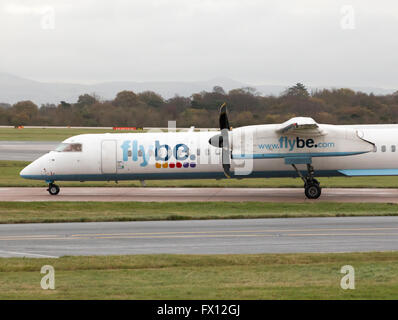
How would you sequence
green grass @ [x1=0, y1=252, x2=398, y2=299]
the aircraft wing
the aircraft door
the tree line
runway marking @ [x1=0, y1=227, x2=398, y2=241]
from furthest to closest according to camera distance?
the tree line < the aircraft door < the aircraft wing < runway marking @ [x1=0, y1=227, x2=398, y2=241] < green grass @ [x1=0, y1=252, x2=398, y2=299]

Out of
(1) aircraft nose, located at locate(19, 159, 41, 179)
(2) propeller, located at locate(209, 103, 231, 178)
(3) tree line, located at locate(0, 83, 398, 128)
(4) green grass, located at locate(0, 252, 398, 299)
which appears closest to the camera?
(4) green grass, located at locate(0, 252, 398, 299)

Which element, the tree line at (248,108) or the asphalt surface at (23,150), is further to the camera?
the asphalt surface at (23,150)

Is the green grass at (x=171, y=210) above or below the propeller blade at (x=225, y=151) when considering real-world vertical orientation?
A: below

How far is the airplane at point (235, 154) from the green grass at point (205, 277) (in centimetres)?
1203

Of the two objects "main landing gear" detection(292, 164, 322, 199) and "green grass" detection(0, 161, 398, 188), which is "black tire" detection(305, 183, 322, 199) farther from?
"green grass" detection(0, 161, 398, 188)

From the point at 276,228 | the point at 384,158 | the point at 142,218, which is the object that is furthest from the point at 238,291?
the point at 384,158

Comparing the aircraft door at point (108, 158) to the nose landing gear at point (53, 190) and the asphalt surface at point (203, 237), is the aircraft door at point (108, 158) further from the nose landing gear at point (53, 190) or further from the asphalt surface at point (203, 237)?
the asphalt surface at point (203, 237)

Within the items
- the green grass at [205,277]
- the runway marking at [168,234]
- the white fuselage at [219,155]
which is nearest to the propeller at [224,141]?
the white fuselage at [219,155]

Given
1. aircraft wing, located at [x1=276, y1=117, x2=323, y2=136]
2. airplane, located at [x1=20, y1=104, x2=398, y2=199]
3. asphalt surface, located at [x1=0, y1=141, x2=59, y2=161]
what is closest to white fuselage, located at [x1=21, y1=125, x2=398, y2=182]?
airplane, located at [x1=20, y1=104, x2=398, y2=199]

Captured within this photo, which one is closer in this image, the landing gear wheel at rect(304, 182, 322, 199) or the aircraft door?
the landing gear wheel at rect(304, 182, 322, 199)

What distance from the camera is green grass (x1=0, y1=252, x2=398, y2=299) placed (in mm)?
11750

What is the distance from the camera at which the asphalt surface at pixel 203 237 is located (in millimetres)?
16953

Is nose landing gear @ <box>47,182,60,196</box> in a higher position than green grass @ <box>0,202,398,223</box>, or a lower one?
higher

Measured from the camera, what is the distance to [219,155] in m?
28.3
